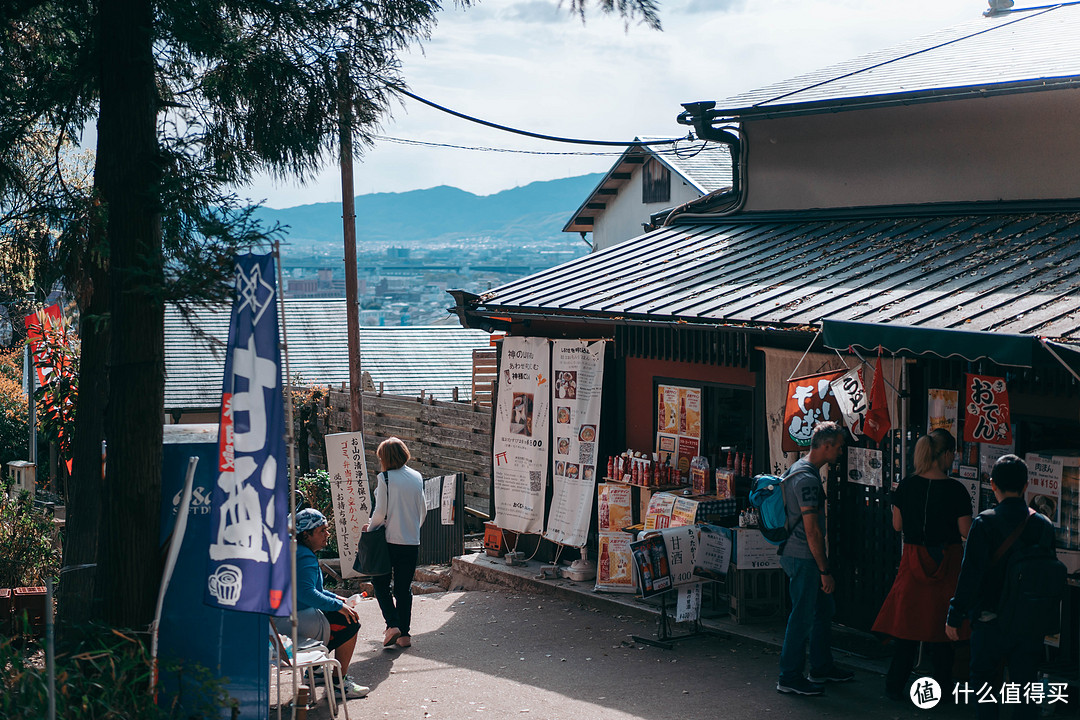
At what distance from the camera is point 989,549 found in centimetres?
628

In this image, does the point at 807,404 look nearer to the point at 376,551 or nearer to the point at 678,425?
the point at 678,425

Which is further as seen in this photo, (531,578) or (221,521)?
(531,578)

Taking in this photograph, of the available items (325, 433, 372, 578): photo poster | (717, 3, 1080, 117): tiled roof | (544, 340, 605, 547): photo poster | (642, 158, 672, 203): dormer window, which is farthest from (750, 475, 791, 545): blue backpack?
(642, 158, 672, 203): dormer window

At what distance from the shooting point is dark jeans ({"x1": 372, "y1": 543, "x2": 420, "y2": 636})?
30.2ft

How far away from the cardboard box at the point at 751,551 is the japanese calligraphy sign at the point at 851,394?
1600 millimetres

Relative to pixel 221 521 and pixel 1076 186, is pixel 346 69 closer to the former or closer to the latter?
pixel 221 521

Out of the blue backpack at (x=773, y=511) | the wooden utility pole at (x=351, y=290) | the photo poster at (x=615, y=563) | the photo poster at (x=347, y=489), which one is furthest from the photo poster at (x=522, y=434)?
the blue backpack at (x=773, y=511)

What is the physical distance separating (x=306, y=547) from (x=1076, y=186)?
8150 mm

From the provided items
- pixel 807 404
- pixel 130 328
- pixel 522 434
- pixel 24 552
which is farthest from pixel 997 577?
pixel 24 552

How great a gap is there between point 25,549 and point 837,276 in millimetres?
8886

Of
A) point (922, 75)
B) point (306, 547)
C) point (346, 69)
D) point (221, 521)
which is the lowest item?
point (306, 547)

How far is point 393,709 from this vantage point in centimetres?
772

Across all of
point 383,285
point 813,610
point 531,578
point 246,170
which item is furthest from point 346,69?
point 383,285

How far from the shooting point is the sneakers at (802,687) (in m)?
7.65
